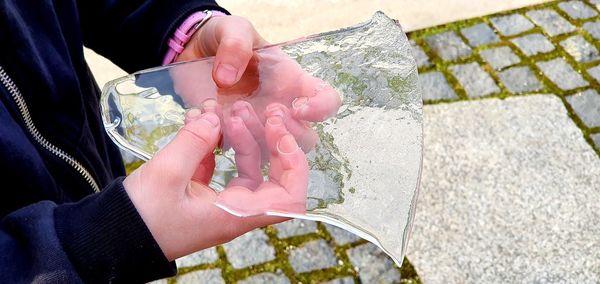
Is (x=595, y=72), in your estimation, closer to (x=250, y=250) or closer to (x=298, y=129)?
(x=250, y=250)

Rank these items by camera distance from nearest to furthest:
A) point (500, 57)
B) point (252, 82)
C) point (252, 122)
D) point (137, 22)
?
point (252, 122) < point (252, 82) < point (137, 22) < point (500, 57)

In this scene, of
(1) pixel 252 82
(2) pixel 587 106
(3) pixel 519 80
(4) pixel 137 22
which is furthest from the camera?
(3) pixel 519 80

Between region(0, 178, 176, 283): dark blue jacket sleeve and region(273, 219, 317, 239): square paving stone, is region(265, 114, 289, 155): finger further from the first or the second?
region(273, 219, 317, 239): square paving stone

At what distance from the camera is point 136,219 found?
0.81 m

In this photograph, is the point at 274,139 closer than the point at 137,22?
Yes

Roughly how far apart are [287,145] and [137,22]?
478mm

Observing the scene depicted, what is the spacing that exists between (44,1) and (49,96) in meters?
0.14

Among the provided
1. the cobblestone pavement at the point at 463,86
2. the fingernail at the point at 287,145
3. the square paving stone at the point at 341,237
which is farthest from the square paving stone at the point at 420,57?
the fingernail at the point at 287,145

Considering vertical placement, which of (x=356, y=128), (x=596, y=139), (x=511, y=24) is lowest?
(x=596, y=139)

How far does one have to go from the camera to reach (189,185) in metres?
0.87

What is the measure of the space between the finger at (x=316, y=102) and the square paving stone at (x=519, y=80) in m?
1.61

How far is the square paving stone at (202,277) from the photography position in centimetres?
186

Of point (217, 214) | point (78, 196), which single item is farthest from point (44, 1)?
point (217, 214)

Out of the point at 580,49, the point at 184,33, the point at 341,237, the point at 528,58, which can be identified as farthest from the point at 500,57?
the point at 184,33
